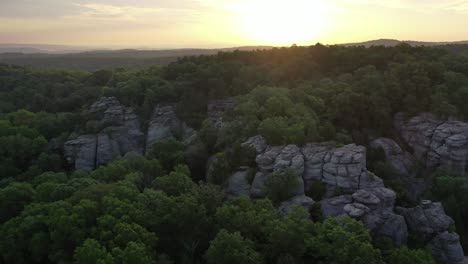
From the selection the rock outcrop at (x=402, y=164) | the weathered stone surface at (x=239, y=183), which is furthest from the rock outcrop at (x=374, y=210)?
the rock outcrop at (x=402, y=164)

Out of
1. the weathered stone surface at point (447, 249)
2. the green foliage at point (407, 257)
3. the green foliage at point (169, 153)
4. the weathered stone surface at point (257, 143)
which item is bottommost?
the weathered stone surface at point (447, 249)

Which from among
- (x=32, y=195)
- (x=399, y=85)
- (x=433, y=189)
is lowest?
(x=433, y=189)

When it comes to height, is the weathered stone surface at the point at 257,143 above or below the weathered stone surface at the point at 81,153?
above

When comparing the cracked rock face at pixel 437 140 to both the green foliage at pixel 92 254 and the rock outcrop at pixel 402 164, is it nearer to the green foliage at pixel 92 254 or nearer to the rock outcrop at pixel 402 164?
the rock outcrop at pixel 402 164

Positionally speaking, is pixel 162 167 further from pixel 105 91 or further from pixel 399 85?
pixel 399 85

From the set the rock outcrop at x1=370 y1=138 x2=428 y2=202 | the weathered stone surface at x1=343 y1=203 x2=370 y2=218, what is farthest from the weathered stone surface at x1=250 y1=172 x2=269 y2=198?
the rock outcrop at x1=370 y1=138 x2=428 y2=202

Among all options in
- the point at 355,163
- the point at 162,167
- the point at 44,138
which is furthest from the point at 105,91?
the point at 355,163

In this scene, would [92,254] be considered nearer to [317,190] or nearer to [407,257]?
[317,190]
